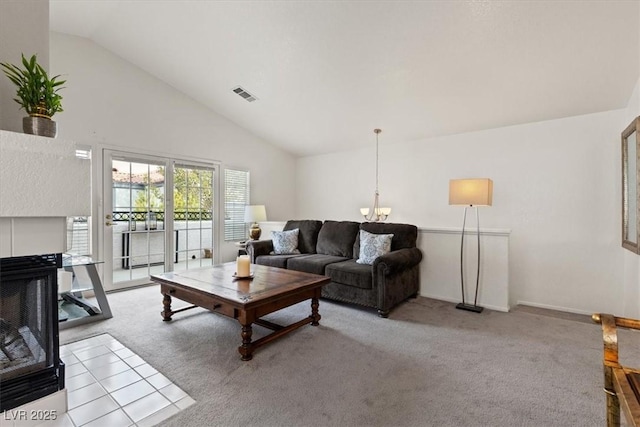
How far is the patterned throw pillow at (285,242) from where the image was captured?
440 centimetres

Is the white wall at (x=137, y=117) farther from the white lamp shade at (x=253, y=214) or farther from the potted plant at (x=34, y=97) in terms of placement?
the potted plant at (x=34, y=97)

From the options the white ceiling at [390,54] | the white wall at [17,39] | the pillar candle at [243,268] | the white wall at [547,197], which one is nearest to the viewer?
the white wall at [17,39]

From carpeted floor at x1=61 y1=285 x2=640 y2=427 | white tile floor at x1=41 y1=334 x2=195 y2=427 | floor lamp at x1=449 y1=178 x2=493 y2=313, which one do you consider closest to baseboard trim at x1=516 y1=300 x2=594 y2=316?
carpeted floor at x1=61 y1=285 x2=640 y2=427

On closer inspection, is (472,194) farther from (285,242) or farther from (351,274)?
(285,242)

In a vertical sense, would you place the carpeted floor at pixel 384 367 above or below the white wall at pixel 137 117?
below

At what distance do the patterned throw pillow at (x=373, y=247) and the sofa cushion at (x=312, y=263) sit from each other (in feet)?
1.14

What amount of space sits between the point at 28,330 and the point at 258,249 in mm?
2852

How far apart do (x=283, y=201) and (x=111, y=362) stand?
177 inches

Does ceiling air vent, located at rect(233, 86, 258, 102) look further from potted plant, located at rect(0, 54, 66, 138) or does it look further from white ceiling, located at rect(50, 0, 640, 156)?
potted plant, located at rect(0, 54, 66, 138)

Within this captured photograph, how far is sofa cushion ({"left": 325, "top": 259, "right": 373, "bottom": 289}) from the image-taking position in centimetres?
319

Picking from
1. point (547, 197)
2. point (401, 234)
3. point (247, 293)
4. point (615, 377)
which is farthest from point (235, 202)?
point (615, 377)

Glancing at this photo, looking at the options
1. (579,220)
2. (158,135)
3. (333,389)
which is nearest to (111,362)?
(333,389)

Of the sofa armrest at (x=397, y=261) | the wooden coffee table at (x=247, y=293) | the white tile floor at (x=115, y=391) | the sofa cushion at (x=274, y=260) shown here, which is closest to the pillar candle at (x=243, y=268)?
the wooden coffee table at (x=247, y=293)

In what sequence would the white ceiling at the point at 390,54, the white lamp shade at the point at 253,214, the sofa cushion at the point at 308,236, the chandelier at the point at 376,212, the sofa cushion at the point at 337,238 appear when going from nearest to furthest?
the white ceiling at the point at 390,54
the sofa cushion at the point at 337,238
the sofa cushion at the point at 308,236
the chandelier at the point at 376,212
the white lamp shade at the point at 253,214
